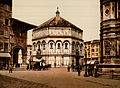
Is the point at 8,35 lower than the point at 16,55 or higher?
higher

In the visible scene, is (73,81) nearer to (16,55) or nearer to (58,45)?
(16,55)

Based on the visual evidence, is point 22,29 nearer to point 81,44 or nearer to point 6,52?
point 6,52

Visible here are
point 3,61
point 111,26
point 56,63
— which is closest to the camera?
point 111,26

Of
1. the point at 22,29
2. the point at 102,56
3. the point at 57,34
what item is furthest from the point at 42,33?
the point at 102,56

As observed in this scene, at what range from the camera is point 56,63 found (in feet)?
143

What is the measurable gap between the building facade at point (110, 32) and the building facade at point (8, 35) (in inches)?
764

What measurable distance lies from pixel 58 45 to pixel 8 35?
17696 mm

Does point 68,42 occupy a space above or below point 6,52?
above

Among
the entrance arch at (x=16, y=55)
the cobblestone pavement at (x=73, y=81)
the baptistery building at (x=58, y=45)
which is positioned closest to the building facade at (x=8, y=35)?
the entrance arch at (x=16, y=55)

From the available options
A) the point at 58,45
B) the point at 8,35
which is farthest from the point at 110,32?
the point at 58,45

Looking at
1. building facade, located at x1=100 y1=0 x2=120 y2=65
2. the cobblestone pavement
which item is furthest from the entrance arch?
building facade, located at x1=100 y1=0 x2=120 y2=65

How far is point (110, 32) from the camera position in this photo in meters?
19.3

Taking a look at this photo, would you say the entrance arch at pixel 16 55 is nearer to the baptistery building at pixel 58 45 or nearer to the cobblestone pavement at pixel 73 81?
the baptistery building at pixel 58 45

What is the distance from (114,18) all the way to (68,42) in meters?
26.1
